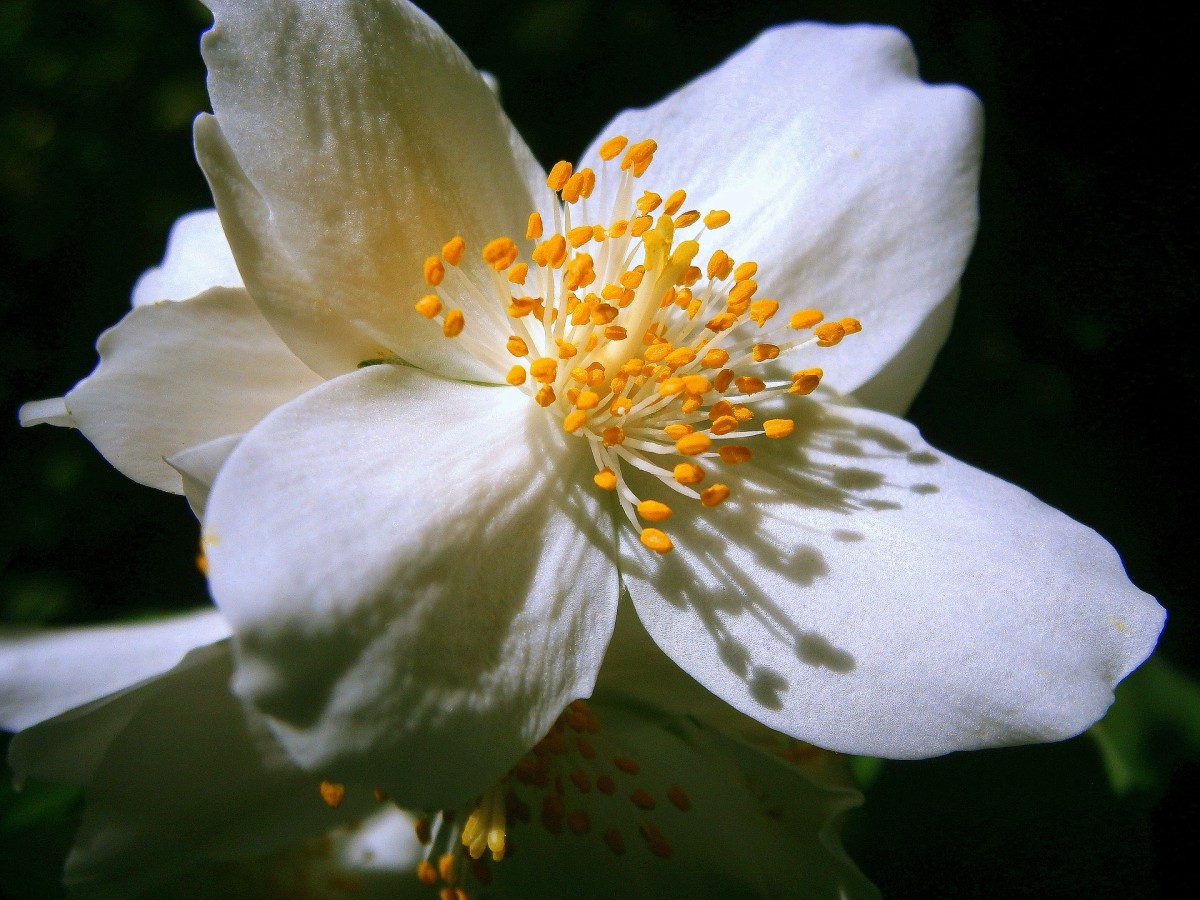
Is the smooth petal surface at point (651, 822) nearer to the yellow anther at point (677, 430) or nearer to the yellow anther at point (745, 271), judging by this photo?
the yellow anther at point (677, 430)

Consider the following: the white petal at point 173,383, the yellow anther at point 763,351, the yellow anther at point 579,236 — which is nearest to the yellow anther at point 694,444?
the yellow anther at point 763,351

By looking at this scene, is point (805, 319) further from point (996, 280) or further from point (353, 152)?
point (996, 280)

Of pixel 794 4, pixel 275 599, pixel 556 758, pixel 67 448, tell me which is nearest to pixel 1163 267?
pixel 794 4

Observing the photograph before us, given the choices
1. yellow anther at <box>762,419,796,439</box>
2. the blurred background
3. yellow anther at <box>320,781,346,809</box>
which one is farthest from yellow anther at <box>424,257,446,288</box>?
the blurred background

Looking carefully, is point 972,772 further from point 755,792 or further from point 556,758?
point 556,758

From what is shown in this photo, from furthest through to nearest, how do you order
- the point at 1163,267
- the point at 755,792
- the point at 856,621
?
the point at 1163,267, the point at 755,792, the point at 856,621

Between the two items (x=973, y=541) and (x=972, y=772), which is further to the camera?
(x=972, y=772)
